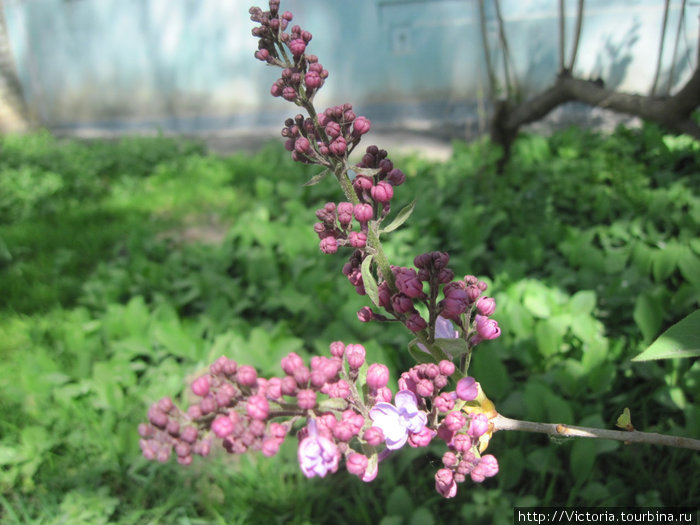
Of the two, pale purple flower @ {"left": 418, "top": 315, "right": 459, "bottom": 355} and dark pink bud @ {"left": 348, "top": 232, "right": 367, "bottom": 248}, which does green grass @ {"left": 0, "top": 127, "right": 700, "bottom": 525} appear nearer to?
pale purple flower @ {"left": 418, "top": 315, "right": 459, "bottom": 355}

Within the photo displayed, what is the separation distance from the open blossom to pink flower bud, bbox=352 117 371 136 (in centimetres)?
39

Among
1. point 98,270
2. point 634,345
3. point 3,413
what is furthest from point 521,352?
point 98,270

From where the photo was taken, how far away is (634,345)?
2.14 metres

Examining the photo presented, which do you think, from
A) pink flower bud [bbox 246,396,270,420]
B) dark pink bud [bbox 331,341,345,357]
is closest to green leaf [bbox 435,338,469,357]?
dark pink bud [bbox 331,341,345,357]

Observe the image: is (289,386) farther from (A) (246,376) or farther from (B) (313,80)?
(B) (313,80)

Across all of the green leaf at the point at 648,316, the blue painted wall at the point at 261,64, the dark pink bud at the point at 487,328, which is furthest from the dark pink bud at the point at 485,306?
the blue painted wall at the point at 261,64

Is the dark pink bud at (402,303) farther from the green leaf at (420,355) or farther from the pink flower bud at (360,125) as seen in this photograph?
the pink flower bud at (360,125)

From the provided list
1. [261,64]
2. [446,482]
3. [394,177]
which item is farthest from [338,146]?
[261,64]

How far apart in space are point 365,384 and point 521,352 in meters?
1.45

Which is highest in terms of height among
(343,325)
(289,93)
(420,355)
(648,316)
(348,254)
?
(289,93)

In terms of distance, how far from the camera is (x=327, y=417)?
0.73 metres

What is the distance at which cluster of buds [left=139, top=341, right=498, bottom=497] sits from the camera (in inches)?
29.0

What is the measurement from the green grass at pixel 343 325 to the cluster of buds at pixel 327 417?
0.23 metres

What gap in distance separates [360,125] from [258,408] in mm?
435
